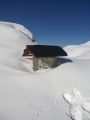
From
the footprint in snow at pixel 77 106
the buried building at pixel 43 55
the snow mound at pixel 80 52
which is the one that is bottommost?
the footprint in snow at pixel 77 106

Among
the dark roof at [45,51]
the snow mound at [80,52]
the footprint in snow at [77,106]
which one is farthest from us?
the snow mound at [80,52]

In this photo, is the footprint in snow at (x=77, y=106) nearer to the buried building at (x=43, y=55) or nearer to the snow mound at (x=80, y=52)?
the buried building at (x=43, y=55)

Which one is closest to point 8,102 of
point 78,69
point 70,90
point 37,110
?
point 37,110

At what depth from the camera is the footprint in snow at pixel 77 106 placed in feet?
71.3

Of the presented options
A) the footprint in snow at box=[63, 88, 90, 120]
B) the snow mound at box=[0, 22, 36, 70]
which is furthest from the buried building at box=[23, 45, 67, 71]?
the footprint in snow at box=[63, 88, 90, 120]

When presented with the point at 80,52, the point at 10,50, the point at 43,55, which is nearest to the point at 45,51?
the point at 43,55

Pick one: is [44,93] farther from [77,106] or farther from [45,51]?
[45,51]

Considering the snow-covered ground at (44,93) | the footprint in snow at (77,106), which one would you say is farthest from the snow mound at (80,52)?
the footprint in snow at (77,106)

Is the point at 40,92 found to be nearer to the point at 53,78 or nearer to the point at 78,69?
the point at 53,78

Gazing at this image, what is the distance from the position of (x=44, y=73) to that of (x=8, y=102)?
8.82 metres

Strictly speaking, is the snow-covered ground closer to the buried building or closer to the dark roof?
the buried building

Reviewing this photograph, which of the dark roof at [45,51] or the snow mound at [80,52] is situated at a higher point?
the snow mound at [80,52]

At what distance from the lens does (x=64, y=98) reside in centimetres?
2503

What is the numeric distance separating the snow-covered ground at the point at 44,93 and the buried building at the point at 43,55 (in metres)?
1.58
